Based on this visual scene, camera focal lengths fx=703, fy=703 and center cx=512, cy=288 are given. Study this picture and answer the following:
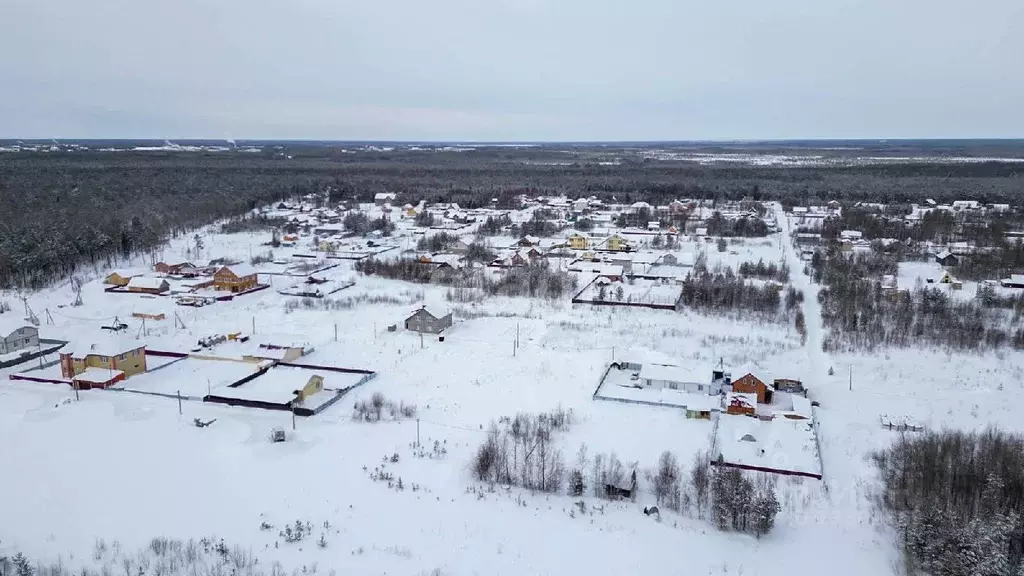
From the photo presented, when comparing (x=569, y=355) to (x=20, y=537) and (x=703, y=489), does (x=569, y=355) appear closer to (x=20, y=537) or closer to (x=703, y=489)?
(x=703, y=489)

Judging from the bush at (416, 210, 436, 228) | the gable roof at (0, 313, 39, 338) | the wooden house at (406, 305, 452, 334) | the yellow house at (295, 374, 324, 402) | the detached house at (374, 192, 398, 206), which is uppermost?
the detached house at (374, 192, 398, 206)

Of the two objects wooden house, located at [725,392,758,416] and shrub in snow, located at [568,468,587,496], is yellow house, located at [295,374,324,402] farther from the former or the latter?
wooden house, located at [725,392,758,416]

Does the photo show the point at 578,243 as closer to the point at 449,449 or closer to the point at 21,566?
the point at 449,449

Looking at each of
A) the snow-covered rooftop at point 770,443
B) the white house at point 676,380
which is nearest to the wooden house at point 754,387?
the white house at point 676,380

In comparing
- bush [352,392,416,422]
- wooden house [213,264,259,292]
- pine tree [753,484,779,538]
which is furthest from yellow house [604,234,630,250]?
pine tree [753,484,779,538]

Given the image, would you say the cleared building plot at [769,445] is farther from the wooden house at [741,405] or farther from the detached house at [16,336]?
the detached house at [16,336]

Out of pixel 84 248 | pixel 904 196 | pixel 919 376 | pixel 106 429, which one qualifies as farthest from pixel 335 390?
pixel 904 196
